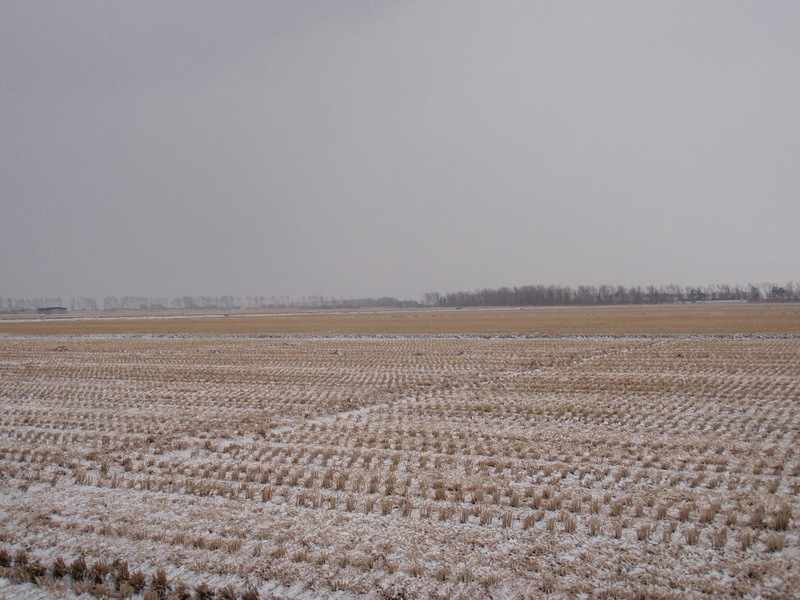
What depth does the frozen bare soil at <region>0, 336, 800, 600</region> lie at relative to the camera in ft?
19.4

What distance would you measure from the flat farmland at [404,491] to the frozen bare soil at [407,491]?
37mm

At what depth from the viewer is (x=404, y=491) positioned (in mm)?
8461

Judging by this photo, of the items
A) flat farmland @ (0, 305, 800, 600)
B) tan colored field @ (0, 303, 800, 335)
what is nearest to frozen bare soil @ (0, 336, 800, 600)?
flat farmland @ (0, 305, 800, 600)

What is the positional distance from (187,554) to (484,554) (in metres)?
3.37

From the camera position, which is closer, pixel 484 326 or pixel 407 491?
pixel 407 491

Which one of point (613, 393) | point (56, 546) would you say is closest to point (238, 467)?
point (56, 546)

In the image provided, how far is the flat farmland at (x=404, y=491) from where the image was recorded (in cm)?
589

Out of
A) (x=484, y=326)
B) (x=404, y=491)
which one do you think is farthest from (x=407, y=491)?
(x=484, y=326)

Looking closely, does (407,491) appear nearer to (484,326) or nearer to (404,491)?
(404,491)

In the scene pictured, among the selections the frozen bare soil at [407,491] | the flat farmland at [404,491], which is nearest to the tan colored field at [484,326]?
the flat farmland at [404,491]

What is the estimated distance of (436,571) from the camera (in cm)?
596

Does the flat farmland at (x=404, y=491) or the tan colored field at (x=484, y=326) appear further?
the tan colored field at (x=484, y=326)

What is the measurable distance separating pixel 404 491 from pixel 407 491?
1.8 inches

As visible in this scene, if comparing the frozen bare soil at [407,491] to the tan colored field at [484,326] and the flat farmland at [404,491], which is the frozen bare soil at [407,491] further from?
the tan colored field at [484,326]
